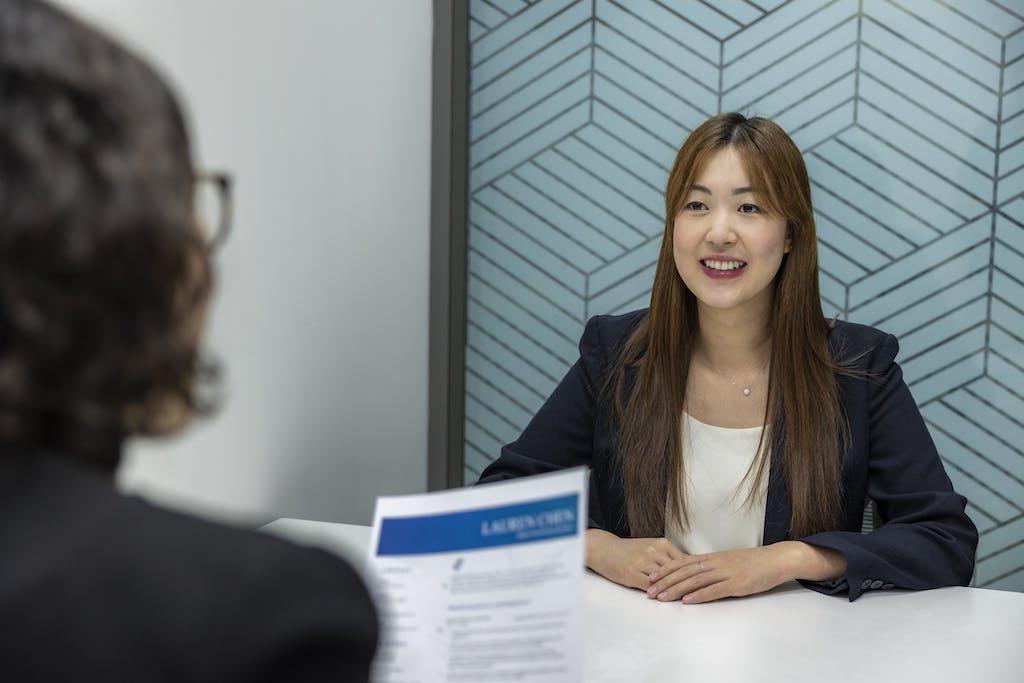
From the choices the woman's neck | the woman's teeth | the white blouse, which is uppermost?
the woman's teeth

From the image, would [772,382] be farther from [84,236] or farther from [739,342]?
[84,236]

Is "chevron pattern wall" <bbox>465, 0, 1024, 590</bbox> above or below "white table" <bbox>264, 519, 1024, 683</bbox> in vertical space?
above

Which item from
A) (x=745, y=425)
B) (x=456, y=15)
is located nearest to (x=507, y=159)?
(x=456, y=15)

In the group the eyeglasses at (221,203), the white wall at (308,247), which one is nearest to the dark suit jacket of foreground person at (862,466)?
the white wall at (308,247)

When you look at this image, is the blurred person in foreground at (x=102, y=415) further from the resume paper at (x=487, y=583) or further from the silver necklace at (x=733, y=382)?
the silver necklace at (x=733, y=382)

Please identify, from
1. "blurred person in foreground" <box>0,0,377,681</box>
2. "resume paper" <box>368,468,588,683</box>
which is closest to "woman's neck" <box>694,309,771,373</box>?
"resume paper" <box>368,468,588,683</box>

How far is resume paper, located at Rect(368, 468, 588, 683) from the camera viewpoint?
0.83 meters

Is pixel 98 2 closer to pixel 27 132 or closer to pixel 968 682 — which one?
pixel 27 132

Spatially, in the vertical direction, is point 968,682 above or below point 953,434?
below

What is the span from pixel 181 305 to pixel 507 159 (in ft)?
7.60

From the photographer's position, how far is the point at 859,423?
68.9 inches

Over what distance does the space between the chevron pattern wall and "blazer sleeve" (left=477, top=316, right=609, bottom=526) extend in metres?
0.78

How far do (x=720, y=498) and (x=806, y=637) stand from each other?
1.67 ft

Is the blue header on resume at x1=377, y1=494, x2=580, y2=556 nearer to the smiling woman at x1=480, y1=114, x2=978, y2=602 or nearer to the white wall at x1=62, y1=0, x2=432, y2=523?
the white wall at x1=62, y1=0, x2=432, y2=523
